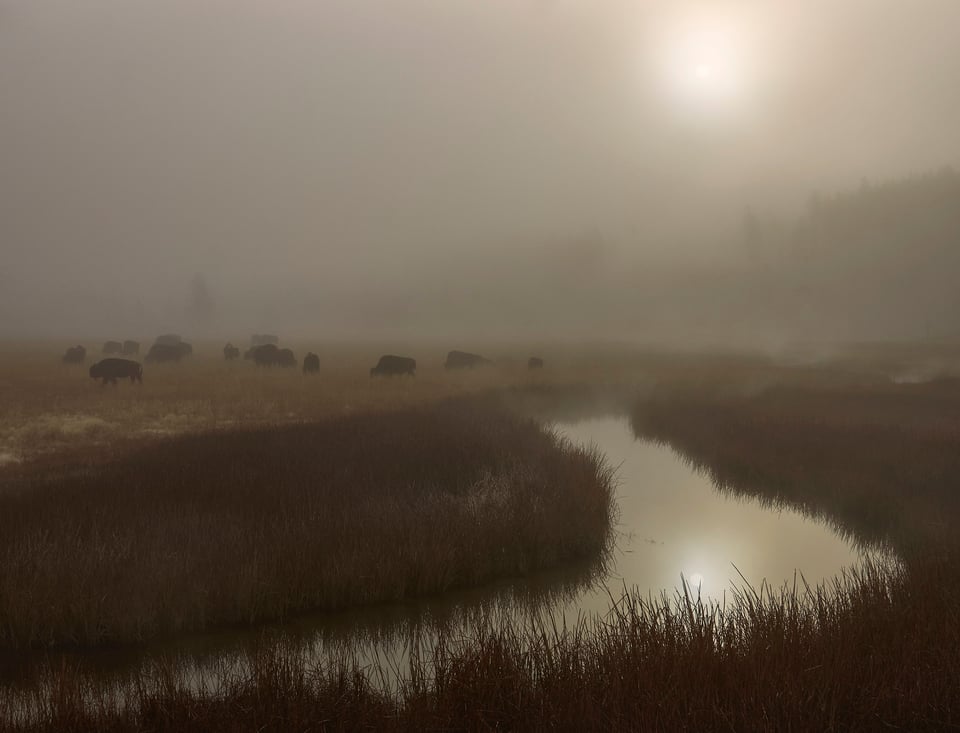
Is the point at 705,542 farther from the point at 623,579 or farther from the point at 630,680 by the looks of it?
the point at 630,680

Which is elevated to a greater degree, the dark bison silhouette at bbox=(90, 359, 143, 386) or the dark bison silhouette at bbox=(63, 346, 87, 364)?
the dark bison silhouette at bbox=(63, 346, 87, 364)

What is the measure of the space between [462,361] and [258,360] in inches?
538

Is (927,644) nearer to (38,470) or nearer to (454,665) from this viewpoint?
(454,665)

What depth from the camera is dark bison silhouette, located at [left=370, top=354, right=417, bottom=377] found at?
29688 mm

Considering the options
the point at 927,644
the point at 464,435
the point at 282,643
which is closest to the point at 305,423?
the point at 464,435

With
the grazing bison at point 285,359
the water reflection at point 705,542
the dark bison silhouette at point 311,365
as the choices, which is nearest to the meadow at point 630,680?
the water reflection at point 705,542

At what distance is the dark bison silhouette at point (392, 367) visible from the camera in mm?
29688

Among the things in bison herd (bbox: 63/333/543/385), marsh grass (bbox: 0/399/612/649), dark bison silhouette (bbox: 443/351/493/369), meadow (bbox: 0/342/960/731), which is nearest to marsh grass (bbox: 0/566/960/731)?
meadow (bbox: 0/342/960/731)

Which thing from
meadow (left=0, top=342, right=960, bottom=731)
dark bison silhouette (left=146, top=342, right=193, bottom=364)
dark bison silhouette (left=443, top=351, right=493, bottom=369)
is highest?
dark bison silhouette (left=146, top=342, right=193, bottom=364)

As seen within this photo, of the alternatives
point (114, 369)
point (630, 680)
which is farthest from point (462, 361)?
point (630, 680)

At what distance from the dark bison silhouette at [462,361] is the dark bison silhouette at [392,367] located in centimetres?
478

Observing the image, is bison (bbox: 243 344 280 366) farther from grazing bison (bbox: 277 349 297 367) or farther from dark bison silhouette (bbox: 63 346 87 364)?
dark bison silhouette (bbox: 63 346 87 364)

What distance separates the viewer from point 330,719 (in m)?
3.87

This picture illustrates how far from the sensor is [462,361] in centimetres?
3609
